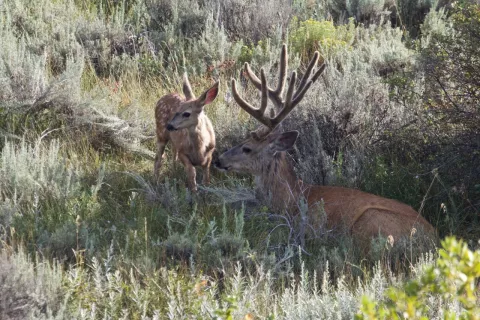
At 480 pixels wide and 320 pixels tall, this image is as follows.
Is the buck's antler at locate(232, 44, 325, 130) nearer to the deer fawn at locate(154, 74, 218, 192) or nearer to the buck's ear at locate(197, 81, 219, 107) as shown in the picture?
the buck's ear at locate(197, 81, 219, 107)

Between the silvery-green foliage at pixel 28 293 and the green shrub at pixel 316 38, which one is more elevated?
the green shrub at pixel 316 38

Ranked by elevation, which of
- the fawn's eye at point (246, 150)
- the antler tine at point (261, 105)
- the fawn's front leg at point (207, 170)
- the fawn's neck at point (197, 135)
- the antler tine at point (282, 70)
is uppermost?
the antler tine at point (282, 70)

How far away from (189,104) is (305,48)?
2.82m

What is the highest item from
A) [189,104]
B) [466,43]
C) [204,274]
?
[466,43]

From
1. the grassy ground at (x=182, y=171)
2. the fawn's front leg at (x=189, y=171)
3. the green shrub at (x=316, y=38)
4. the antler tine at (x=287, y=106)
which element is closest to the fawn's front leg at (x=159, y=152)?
the grassy ground at (x=182, y=171)

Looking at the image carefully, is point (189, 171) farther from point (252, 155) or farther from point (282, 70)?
point (282, 70)

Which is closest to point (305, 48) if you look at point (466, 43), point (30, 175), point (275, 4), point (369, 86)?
point (275, 4)

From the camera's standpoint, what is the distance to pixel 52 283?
4.42 meters

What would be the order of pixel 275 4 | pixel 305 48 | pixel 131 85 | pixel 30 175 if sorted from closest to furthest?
pixel 30 175
pixel 131 85
pixel 305 48
pixel 275 4

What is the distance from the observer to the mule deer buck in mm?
6004

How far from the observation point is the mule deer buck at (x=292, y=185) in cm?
600

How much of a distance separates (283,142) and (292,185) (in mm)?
387

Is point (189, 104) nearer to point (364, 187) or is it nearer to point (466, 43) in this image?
point (364, 187)

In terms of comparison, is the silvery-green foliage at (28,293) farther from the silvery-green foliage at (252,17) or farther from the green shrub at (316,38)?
the silvery-green foliage at (252,17)
